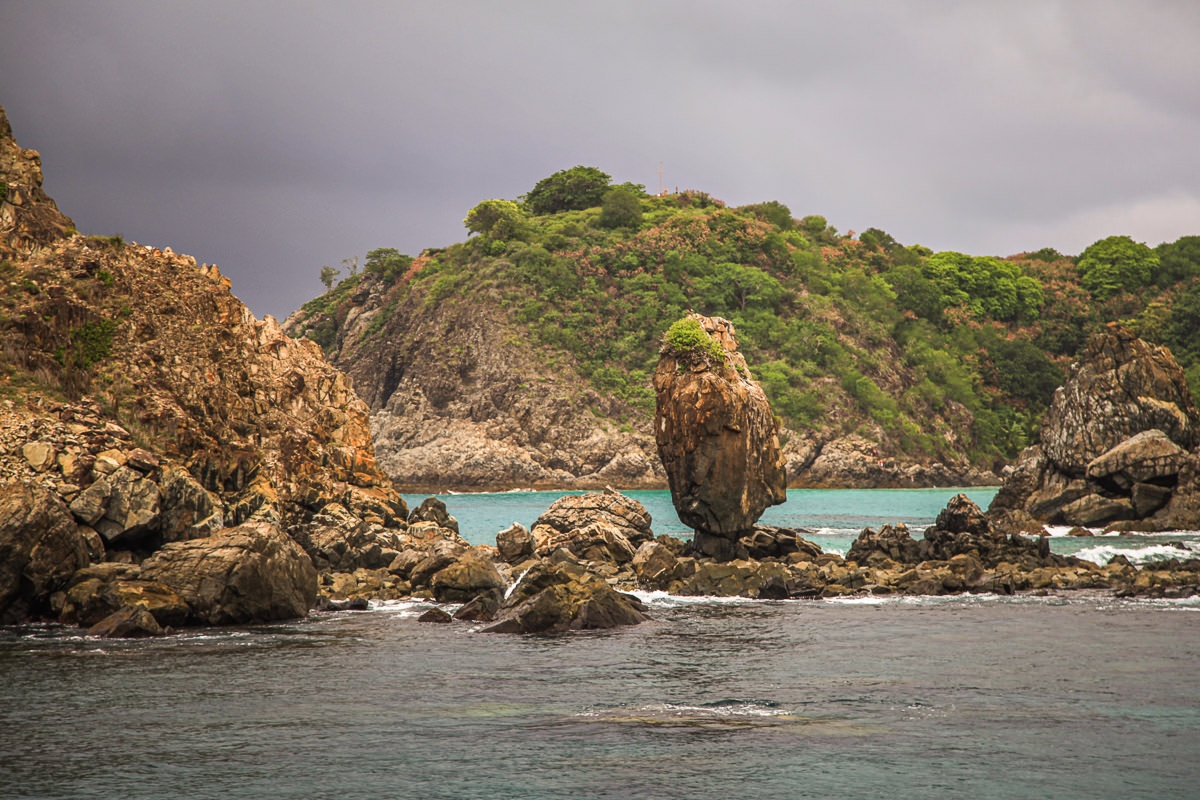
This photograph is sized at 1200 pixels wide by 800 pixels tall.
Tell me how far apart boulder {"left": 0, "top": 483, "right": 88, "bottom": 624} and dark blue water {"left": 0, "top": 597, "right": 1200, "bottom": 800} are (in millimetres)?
1769

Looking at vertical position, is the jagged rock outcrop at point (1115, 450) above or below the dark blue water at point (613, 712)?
above

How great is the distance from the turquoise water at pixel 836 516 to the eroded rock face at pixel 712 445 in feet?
26.6

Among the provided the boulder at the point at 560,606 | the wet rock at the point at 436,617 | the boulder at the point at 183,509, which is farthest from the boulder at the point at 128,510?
the boulder at the point at 560,606

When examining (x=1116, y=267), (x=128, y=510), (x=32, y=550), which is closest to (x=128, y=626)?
(x=32, y=550)

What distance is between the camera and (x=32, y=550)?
2484 centimetres

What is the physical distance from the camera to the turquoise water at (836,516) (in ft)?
149

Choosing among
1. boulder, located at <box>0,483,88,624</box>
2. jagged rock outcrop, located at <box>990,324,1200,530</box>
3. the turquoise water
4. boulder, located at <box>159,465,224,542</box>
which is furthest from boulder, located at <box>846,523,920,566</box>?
boulder, located at <box>0,483,88,624</box>

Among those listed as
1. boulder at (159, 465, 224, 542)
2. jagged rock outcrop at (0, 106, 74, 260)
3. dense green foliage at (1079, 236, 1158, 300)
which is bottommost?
boulder at (159, 465, 224, 542)

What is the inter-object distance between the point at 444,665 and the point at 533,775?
862 centimetres

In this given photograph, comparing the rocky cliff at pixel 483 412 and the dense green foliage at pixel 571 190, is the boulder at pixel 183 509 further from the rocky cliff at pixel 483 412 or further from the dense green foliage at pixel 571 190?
the dense green foliage at pixel 571 190

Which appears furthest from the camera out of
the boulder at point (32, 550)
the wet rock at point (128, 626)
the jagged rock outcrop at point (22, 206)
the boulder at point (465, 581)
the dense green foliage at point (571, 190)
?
the dense green foliage at point (571, 190)

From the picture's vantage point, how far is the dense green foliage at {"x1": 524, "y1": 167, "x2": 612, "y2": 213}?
16488 centimetres

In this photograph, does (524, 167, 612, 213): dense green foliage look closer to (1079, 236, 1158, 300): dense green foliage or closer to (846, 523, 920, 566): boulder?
(1079, 236, 1158, 300): dense green foliage

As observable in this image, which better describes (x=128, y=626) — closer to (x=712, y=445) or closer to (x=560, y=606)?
(x=560, y=606)
